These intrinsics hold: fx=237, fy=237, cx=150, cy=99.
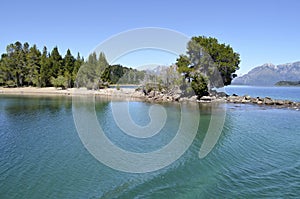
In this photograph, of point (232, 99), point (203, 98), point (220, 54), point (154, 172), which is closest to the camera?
point (154, 172)

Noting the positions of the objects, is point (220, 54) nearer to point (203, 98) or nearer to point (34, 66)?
point (203, 98)

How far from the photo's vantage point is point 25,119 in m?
32.2

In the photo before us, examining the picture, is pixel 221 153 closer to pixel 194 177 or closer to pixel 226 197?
pixel 194 177

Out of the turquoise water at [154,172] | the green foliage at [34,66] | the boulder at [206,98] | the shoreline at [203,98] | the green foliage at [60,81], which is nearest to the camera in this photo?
the turquoise water at [154,172]

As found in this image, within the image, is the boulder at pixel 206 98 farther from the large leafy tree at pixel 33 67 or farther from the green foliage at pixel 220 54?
the large leafy tree at pixel 33 67

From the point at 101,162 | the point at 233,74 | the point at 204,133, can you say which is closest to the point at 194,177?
the point at 101,162

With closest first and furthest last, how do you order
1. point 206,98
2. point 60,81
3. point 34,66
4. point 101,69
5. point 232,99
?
point 232,99, point 206,98, point 101,69, point 60,81, point 34,66

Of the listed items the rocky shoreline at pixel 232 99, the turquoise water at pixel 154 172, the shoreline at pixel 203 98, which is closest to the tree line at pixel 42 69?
the shoreline at pixel 203 98

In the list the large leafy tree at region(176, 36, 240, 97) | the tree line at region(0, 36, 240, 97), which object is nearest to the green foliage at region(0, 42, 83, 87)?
the tree line at region(0, 36, 240, 97)

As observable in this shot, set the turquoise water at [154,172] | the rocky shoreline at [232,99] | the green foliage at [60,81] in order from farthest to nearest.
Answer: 1. the green foliage at [60,81]
2. the rocky shoreline at [232,99]
3. the turquoise water at [154,172]

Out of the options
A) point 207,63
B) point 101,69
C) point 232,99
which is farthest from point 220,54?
point 101,69

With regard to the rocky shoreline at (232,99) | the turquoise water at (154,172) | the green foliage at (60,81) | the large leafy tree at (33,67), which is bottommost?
the turquoise water at (154,172)

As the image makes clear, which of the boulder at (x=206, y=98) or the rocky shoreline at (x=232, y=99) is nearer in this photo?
the rocky shoreline at (x=232, y=99)

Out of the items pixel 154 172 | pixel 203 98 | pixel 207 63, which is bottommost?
pixel 154 172
